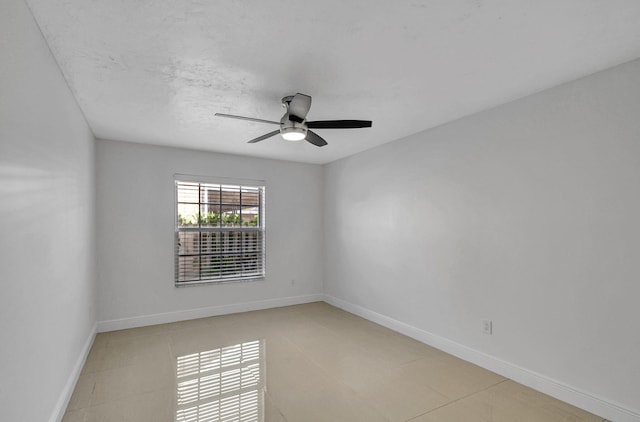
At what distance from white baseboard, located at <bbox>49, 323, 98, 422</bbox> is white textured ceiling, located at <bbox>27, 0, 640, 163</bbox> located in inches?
93.8

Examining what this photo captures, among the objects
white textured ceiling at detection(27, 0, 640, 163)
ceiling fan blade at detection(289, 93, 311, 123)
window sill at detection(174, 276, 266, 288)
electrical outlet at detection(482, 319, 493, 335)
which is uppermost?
white textured ceiling at detection(27, 0, 640, 163)

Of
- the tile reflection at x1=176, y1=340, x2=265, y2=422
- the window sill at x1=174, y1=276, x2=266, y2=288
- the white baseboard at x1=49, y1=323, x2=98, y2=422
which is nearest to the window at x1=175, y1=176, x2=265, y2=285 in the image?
the window sill at x1=174, y1=276, x2=266, y2=288

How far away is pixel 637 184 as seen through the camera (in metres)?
2.25

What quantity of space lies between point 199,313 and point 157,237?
127 cm

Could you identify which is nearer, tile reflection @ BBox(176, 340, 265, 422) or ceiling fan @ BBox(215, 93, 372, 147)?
tile reflection @ BBox(176, 340, 265, 422)

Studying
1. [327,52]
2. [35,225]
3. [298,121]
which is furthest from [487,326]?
[35,225]

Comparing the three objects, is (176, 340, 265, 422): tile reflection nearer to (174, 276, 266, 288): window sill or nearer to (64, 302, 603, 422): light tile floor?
(64, 302, 603, 422): light tile floor

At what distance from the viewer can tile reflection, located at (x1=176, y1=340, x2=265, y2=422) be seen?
2406 millimetres

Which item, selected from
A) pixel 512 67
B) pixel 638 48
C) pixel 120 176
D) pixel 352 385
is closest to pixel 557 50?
pixel 512 67

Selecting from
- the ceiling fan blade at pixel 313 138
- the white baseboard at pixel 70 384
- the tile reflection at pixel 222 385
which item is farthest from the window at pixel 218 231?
the ceiling fan blade at pixel 313 138

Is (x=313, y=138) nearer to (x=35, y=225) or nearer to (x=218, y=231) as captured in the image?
(x=35, y=225)

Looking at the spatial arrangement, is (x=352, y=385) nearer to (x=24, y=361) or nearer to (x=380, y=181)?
(x=24, y=361)

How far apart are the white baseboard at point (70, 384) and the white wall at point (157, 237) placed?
30.1 inches

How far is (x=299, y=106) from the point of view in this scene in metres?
2.73
